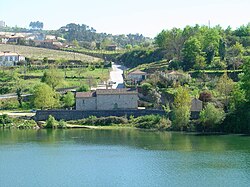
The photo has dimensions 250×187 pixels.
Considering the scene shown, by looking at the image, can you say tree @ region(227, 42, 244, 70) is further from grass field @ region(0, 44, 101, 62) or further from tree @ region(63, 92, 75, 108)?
grass field @ region(0, 44, 101, 62)

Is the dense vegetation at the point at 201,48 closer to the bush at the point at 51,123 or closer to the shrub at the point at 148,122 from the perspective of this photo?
the shrub at the point at 148,122

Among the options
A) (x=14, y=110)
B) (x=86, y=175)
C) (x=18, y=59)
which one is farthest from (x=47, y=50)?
(x=86, y=175)

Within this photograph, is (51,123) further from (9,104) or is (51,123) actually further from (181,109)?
(181,109)

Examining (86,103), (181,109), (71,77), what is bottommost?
(181,109)

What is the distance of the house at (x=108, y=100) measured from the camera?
59.5 metres

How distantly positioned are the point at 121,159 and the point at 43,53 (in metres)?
62.7

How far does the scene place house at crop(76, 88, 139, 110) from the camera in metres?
59.5

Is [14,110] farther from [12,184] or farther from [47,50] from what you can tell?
[47,50]

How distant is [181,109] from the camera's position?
5312 centimetres

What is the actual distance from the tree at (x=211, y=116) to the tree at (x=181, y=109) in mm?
1443

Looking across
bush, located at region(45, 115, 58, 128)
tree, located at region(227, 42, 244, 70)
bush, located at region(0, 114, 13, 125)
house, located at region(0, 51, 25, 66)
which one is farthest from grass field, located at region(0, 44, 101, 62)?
bush, located at region(45, 115, 58, 128)

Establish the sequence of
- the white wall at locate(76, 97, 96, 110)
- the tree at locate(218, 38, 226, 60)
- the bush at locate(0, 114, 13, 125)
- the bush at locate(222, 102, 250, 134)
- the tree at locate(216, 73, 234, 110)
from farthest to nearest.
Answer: the tree at locate(218, 38, 226, 60)
the white wall at locate(76, 97, 96, 110)
the bush at locate(0, 114, 13, 125)
the tree at locate(216, 73, 234, 110)
the bush at locate(222, 102, 250, 134)

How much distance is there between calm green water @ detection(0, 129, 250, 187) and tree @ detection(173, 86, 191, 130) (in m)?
1.81

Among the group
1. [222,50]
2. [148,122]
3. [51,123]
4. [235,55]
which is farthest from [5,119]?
[235,55]
